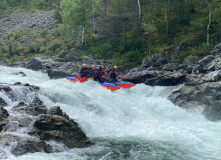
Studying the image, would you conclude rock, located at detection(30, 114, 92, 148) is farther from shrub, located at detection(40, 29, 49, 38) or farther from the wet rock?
shrub, located at detection(40, 29, 49, 38)

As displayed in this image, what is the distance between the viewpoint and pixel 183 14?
26188mm

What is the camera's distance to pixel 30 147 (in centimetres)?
676

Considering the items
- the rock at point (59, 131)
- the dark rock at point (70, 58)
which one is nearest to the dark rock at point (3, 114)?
the rock at point (59, 131)

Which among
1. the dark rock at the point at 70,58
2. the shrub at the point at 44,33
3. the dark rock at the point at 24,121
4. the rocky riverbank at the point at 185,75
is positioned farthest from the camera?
the shrub at the point at 44,33

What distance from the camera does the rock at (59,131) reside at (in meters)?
7.74

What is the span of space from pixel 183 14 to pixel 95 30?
10754 mm

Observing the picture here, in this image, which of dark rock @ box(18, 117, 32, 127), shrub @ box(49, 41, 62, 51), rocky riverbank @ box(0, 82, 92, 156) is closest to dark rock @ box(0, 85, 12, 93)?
rocky riverbank @ box(0, 82, 92, 156)

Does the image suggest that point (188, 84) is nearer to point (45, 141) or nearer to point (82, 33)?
point (45, 141)

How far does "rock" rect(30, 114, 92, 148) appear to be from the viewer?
25.4 feet

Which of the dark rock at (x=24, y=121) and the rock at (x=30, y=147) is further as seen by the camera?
the dark rock at (x=24, y=121)

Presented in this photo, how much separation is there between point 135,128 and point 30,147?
4.79 metres

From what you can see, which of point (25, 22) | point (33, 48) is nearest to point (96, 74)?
point (33, 48)

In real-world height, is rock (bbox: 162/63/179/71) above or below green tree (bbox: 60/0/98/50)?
below

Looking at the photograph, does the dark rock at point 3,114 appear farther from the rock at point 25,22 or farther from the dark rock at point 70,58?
the rock at point 25,22
